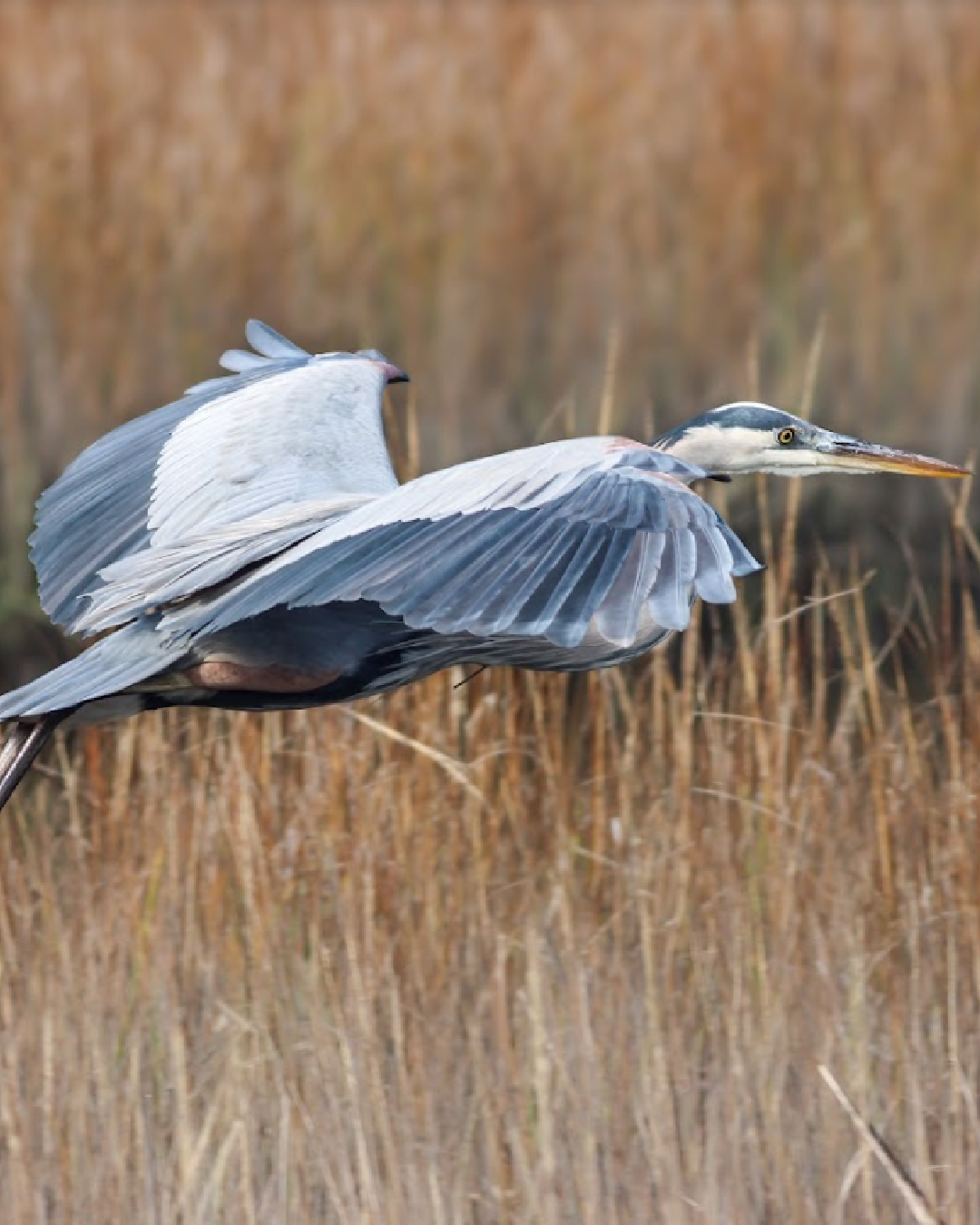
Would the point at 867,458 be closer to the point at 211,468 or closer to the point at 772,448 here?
the point at 772,448

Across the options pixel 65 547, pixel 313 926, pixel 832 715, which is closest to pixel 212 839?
pixel 313 926

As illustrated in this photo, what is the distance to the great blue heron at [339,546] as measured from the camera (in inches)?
104

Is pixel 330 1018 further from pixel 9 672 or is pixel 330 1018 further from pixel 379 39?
pixel 379 39

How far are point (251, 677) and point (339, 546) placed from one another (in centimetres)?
51

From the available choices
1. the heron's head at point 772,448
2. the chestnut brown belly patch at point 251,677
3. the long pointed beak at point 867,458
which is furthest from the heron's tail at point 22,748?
the long pointed beak at point 867,458

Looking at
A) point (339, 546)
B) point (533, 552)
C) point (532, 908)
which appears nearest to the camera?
point (533, 552)

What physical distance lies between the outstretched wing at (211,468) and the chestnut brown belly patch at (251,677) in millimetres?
303

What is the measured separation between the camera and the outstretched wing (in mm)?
3738

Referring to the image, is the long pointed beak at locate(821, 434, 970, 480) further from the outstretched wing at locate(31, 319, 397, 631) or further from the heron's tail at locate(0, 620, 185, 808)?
the heron's tail at locate(0, 620, 185, 808)

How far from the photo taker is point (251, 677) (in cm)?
338

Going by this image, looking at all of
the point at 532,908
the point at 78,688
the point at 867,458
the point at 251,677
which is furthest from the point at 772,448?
the point at 78,688

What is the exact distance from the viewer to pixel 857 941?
3.40m

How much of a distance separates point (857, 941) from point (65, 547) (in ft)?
4.79

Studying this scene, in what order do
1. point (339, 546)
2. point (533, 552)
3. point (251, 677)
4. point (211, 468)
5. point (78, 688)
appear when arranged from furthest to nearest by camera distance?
point (211, 468), point (251, 677), point (78, 688), point (339, 546), point (533, 552)
